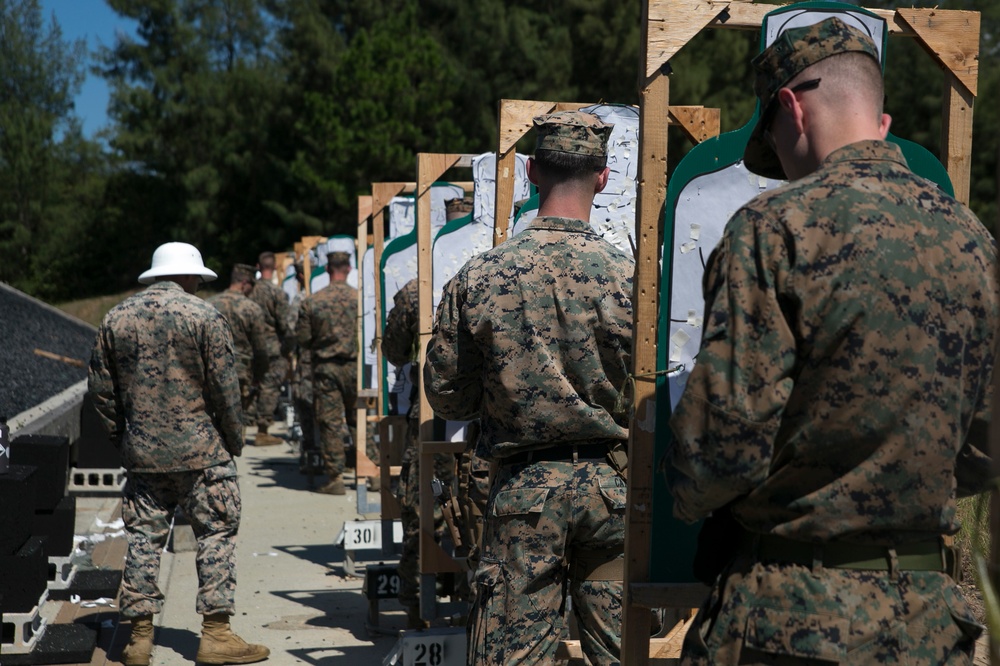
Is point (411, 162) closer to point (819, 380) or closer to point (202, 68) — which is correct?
point (202, 68)

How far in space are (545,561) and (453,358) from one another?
71 centimetres

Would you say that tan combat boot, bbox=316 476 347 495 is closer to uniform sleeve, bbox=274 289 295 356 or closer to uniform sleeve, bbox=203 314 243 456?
uniform sleeve, bbox=274 289 295 356

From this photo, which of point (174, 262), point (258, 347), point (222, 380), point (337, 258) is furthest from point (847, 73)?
point (258, 347)

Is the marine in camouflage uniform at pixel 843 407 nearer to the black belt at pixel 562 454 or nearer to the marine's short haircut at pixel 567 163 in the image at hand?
the black belt at pixel 562 454

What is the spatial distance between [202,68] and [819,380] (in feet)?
143

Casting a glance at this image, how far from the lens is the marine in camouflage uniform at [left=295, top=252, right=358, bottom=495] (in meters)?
11.5

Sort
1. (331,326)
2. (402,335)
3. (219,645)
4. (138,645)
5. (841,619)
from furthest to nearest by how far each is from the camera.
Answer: (331,326)
(402,335)
(219,645)
(138,645)
(841,619)

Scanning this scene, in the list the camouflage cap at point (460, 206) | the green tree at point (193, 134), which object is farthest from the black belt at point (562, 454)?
the green tree at point (193, 134)

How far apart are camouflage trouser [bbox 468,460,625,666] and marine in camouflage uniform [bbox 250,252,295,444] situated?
11.5m

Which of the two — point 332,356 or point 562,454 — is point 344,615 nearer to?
point 562,454

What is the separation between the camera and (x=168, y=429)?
229 inches

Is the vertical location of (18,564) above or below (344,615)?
above

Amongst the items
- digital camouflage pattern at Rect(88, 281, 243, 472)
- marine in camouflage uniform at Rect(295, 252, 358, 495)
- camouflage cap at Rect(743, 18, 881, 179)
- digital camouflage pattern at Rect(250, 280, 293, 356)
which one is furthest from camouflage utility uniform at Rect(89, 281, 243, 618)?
digital camouflage pattern at Rect(250, 280, 293, 356)

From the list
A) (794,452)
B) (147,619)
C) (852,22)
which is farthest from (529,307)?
(147,619)
